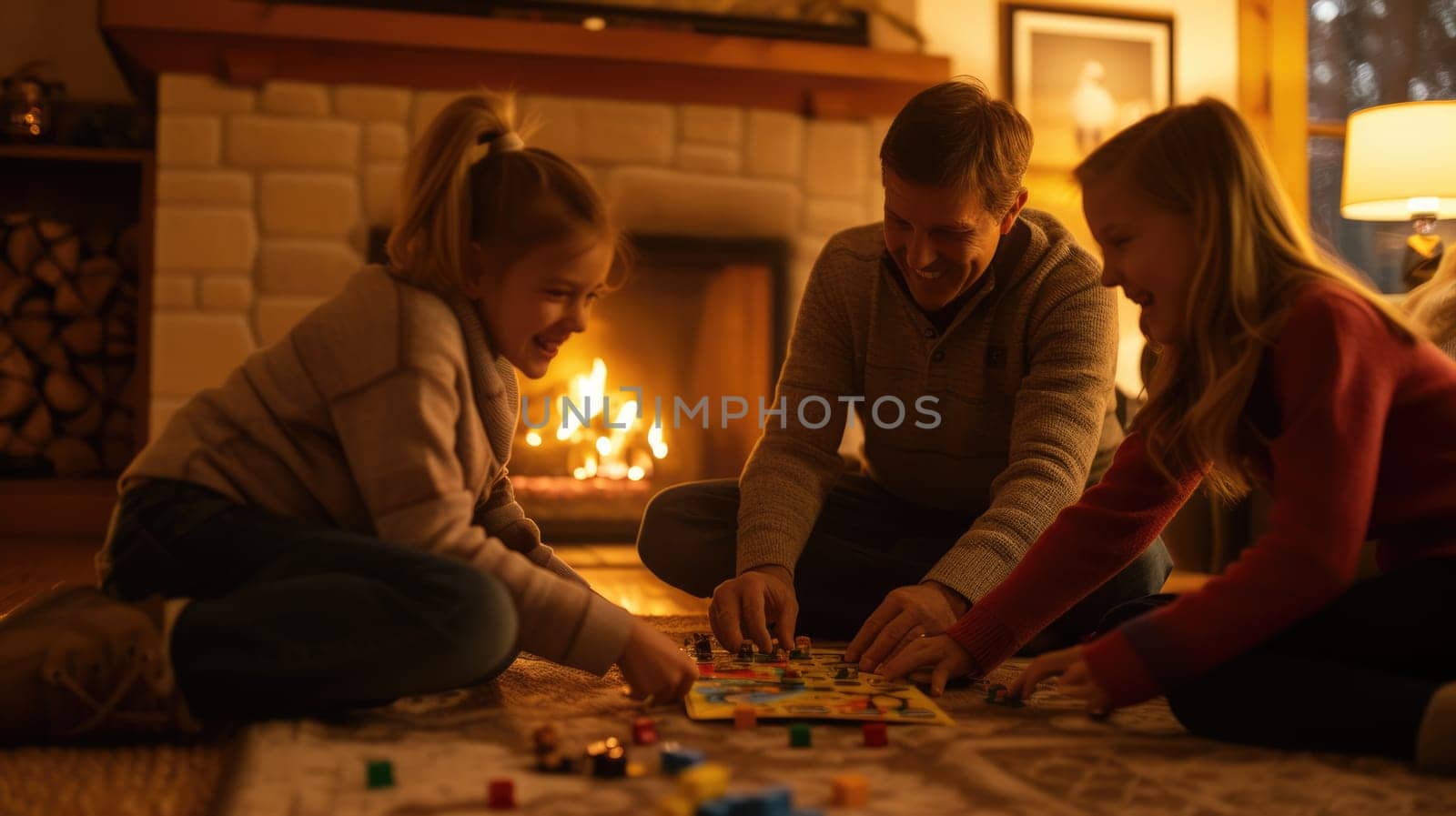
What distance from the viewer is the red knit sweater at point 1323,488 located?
91 cm

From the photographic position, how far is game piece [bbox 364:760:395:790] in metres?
0.83

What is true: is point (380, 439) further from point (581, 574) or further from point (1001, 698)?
point (581, 574)

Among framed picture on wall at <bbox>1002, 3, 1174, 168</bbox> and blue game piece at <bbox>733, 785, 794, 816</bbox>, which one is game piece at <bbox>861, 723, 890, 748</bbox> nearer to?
blue game piece at <bbox>733, 785, 794, 816</bbox>

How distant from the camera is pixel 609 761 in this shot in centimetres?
87

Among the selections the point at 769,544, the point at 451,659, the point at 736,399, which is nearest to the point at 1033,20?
the point at 736,399

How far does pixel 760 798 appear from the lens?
71 centimetres

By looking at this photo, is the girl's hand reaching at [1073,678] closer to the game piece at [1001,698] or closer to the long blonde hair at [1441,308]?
the game piece at [1001,698]

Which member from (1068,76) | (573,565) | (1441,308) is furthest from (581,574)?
(1068,76)

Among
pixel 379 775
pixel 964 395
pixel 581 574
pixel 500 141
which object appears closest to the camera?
pixel 379 775

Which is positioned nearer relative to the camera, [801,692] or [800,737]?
[800,737]

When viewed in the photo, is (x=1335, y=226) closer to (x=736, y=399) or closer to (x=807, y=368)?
(x=736, y=399)

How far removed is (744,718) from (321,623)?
0.35 metres

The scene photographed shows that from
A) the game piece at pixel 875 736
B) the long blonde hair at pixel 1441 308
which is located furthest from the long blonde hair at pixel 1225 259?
the long blonde hair at pixel 1441 308

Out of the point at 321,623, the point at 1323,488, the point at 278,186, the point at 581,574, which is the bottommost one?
the point at 581,574
